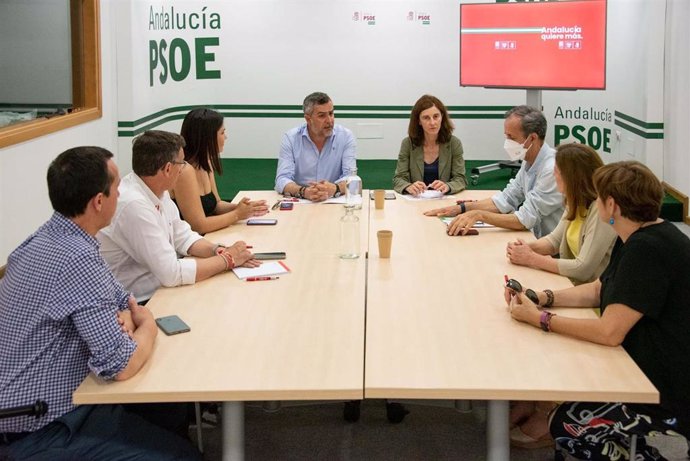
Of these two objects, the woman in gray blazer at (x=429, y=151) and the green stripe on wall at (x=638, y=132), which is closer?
the woman in gray blazer at (x=429, y=151)

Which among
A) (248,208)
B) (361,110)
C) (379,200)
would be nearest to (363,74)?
(361,110)

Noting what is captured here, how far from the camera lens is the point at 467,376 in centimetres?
243

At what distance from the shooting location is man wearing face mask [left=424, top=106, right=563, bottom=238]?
4.28 metres

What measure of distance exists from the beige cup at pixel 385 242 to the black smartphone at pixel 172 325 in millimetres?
1106

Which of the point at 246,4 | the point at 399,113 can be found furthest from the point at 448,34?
the point at 246,4

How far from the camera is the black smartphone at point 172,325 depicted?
279 centimetres

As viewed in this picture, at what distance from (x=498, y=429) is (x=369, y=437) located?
1.10 meters

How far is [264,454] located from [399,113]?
6461 mm

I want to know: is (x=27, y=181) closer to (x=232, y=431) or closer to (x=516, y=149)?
(x=516, y=149)

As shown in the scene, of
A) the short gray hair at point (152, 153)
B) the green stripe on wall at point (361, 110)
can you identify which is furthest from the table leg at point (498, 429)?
the green stripe on wall at point (361, 110)

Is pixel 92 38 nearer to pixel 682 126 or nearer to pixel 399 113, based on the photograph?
pixel 399 113

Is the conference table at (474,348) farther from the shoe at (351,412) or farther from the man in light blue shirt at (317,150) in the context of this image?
the man in light blue shirt at (317,150)

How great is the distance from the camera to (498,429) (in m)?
2.68

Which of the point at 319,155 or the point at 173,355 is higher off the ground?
the point at 319,155
